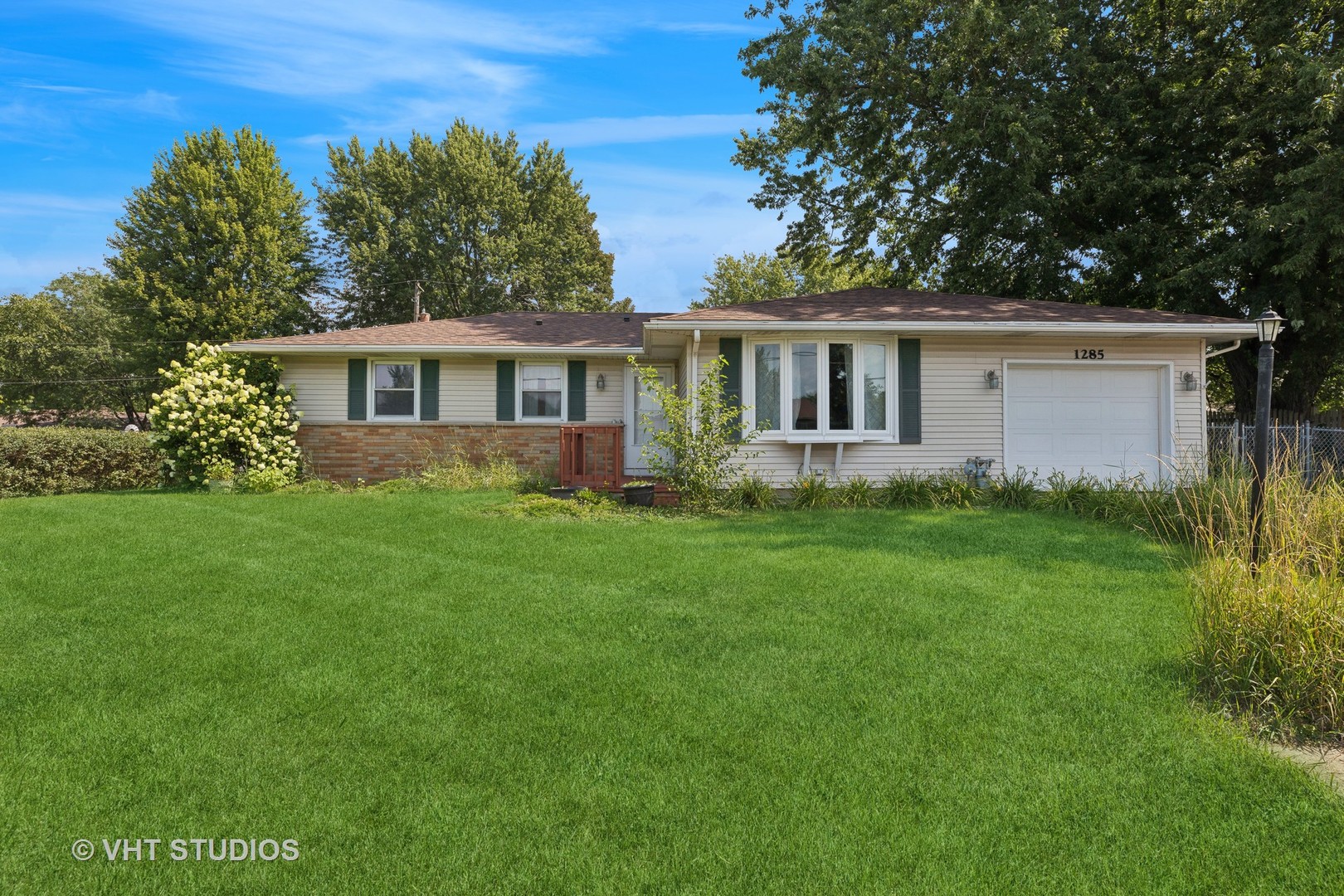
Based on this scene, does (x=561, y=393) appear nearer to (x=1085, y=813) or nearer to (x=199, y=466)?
(x=199, y=466)

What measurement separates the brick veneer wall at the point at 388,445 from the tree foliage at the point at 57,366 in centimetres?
2121

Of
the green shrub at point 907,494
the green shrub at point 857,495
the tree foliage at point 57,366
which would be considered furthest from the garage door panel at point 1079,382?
the tree foliage at point 57,366

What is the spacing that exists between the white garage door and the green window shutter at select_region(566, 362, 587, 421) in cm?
733

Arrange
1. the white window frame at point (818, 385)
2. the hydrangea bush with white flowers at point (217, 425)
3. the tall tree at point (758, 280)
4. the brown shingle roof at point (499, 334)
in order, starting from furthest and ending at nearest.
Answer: the tall tree at point (758, 280)
the brown shingle roof at point (499, 334)
the hydrangea bush with white flowers at point (217, 425)
the white window frame at point (818, 385)

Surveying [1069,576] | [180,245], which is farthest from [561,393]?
[180,245]

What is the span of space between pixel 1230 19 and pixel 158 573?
18.7 meters

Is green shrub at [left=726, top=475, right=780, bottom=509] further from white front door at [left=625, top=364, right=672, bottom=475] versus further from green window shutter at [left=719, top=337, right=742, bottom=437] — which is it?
white front door at [left=625, top=364, right=672, bottom=475]

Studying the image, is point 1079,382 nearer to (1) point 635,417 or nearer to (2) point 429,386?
(1) point 635,417

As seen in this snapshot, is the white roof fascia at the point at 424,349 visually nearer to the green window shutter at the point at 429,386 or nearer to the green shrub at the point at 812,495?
the green window shutter at the point at 429,386

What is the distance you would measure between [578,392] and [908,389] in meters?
6.11

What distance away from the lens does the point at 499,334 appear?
14359 millimetres

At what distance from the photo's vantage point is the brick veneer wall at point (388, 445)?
13.6 m

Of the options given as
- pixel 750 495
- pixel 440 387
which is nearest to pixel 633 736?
pixel 750 495

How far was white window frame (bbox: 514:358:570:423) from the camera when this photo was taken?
1377 centimetres
